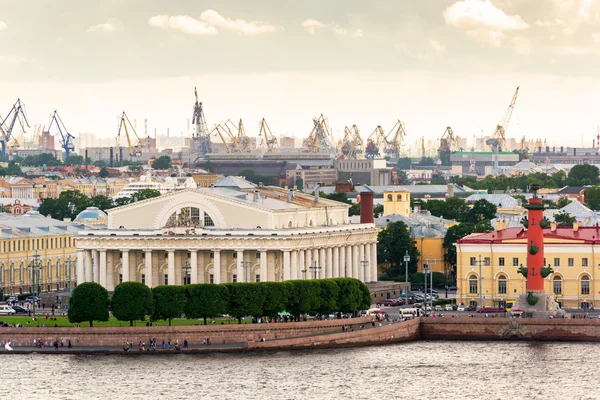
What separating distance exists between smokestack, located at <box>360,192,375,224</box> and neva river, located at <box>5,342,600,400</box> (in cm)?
2867

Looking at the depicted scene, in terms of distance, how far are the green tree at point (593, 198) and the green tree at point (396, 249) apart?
47820 millimetres

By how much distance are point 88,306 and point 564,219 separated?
4726 centimetres

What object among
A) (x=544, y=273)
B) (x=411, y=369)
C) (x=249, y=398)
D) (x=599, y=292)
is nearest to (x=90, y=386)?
(x=249, y=398)

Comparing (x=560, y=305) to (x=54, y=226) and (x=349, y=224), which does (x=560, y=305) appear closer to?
(x=349, y=224)

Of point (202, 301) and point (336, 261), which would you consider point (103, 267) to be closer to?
point (336, 261)

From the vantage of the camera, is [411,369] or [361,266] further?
[361,266]

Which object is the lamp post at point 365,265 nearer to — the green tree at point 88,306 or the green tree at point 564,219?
the green tree at point 564,219

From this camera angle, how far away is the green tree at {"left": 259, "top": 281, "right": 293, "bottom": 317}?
298 feet

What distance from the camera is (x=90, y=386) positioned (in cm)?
7612

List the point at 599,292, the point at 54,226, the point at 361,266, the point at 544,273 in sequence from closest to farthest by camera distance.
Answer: the point at 544,273 → the point at 599,292 → the point at 361,266 → the point at 54,226

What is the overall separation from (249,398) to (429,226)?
176 ft

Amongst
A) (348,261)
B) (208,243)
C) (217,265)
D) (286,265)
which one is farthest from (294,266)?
(348,261)

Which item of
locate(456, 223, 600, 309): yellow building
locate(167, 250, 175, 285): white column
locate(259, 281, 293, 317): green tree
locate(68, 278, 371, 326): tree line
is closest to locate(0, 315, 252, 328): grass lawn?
locate(68, 278, 371, 326): tree line

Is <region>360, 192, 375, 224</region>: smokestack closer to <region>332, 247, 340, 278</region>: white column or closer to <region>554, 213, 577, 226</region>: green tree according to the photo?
<region>332, 247, 340, 278</region>: white column
